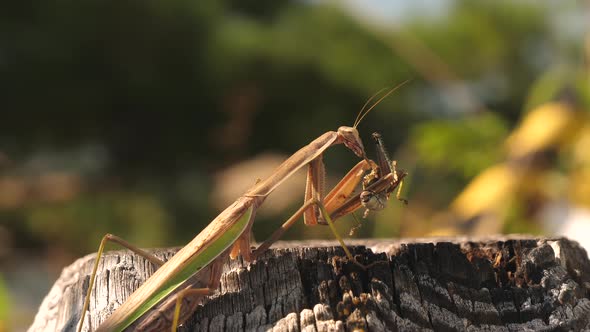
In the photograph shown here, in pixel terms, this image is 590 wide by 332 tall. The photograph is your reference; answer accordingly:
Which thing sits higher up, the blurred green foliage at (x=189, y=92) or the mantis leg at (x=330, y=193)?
the blurred green foliage at (x=189, y=92)

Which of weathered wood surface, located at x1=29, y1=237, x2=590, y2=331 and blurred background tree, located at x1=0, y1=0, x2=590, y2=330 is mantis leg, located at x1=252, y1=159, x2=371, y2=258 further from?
blurred background tree, located at x1=0, y1=0, x2=590, y2=330

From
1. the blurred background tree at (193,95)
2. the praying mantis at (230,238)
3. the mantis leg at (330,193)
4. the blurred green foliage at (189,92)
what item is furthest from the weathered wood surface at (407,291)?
the blurred green foliage at (189,92)

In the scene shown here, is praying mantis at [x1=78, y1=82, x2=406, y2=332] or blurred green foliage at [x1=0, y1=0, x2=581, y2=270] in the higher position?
blurred green foliage at [x1=0, y1=0, x2=581, y2=270]

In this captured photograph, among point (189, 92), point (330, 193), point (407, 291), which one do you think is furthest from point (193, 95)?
point (407, 291)

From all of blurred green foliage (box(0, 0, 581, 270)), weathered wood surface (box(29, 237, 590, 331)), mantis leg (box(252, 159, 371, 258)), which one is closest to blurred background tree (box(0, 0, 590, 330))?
blurred green foliage (box(0, 0, 581, 270))

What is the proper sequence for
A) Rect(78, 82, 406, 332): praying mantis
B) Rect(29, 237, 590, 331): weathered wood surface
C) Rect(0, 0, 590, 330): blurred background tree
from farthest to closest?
Rect(0, 0, 590, 330): blurred background tree < Rect(78, 82, 406, 332): praying mantis < Rect(29, 237, 590, 331): weathered wood surface

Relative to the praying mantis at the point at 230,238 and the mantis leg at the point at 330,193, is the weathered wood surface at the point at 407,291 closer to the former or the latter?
the praying mantis at the point at 230,238

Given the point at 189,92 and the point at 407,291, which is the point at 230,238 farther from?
the point at 189,92

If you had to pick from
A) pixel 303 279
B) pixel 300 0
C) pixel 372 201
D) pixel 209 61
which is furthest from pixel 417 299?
pixel 300 0
